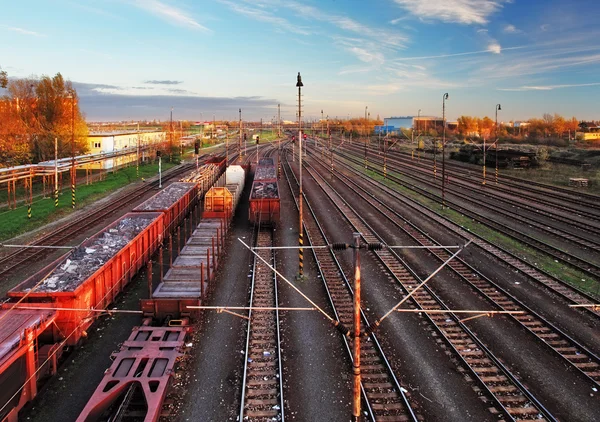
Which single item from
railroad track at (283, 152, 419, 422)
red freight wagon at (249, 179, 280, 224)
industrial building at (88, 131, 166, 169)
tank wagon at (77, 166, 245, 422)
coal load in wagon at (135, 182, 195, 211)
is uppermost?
industrial building at (88, 131, 166, 169)

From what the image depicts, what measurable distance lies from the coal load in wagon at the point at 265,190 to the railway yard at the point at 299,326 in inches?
43.5

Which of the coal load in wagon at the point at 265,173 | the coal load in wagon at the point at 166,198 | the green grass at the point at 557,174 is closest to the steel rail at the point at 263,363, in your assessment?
the coal load in wagon at the point at 166,198

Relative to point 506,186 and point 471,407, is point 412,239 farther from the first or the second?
point 506,186

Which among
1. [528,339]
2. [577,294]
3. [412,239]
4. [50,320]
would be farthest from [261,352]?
[412,239]

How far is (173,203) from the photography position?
2727 cm

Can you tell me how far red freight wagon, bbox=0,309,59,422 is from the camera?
9758mm

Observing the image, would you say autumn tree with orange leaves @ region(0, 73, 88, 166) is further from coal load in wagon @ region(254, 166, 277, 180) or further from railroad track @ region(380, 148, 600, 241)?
railroad track @ region(380, 148, 600, 241)

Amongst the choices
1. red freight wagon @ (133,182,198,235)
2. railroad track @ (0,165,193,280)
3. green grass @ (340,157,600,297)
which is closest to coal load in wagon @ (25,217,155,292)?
red freight wagon @ (133,182,198,235)

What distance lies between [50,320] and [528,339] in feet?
49.8

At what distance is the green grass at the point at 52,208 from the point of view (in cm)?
2922

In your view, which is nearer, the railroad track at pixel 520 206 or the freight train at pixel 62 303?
the freight train at pixel 62 303

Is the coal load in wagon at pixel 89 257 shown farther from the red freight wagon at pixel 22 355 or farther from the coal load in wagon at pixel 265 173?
the coal load in wagon at pixel 265 173

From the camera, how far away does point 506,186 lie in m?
45.9

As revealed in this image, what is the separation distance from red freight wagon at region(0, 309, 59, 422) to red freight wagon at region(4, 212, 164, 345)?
0.57 meters
